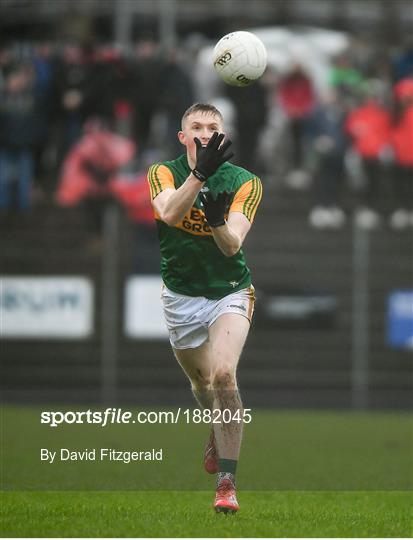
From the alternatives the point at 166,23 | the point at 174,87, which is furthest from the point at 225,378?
the point at 166,23

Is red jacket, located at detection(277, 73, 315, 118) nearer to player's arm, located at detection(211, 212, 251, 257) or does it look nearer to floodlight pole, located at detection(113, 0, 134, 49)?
floodlight pole, located at detection(113, 0, 134, 49)

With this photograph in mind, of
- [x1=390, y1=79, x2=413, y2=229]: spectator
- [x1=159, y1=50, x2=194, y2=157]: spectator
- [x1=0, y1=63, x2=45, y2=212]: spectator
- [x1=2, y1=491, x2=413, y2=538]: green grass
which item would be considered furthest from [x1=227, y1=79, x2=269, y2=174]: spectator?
[x1=2, y1=491, x2=413, y2=538]: green grass

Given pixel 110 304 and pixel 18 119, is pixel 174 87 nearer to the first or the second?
pixel 18 119

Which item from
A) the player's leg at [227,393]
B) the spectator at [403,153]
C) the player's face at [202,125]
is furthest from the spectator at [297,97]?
the player's leg at [227,393]

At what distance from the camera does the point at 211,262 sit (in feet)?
28.1

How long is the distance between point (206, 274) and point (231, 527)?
1.97m

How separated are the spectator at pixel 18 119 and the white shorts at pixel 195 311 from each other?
10.2 meters

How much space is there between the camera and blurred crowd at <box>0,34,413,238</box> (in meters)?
18.5

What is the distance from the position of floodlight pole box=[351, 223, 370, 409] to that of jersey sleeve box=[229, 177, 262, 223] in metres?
11.0

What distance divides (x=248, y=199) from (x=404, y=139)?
1135cm

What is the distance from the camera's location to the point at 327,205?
65.1ft

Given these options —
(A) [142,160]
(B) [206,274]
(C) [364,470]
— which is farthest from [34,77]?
(B) [206,274]

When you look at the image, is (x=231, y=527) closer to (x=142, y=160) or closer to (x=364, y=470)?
(x=364, y=470)

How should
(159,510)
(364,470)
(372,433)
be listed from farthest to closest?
(372,433), (364,470), (159,510)
